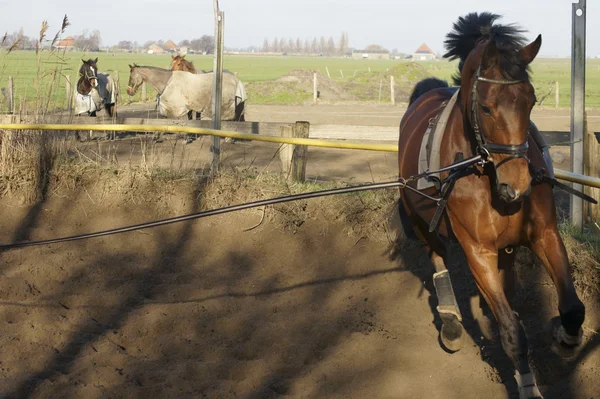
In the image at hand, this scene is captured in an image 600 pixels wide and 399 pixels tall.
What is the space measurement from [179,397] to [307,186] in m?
4.01

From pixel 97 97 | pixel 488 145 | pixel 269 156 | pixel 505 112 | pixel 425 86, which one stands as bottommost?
pixel 269 156

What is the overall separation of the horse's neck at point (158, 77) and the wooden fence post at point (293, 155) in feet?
31.3

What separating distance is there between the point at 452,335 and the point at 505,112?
5.91 feet

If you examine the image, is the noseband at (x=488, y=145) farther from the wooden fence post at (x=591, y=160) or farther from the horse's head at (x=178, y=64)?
the horse's head at (x=178, y=64)

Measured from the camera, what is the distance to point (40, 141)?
8.87 meters

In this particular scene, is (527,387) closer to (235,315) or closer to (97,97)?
(235,315)

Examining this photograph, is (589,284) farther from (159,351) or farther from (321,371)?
(159,351)

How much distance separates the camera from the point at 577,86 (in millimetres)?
7125

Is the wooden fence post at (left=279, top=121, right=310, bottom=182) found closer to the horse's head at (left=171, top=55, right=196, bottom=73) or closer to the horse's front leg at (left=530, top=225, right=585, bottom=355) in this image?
the horse's front leg at (left=530, top=225, right=585, bottom=355)

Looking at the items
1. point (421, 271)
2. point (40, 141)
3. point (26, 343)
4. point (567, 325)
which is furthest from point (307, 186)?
point (567, 325)

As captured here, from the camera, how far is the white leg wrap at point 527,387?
14.4ft

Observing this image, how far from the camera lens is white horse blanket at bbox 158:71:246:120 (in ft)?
55.4

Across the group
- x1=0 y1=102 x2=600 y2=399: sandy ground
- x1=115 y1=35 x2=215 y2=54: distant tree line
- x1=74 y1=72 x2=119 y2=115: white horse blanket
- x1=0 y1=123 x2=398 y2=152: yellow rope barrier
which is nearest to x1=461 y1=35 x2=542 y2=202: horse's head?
x1=0 y1=102 x2=600 y2=399: sandy ground

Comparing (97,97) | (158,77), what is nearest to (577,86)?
(158,77)
